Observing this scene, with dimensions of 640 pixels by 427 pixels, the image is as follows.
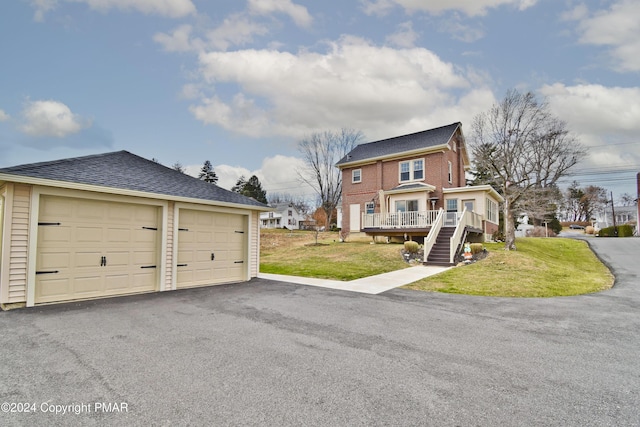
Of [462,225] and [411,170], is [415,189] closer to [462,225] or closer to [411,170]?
[411,170]

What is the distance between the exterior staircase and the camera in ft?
48.1

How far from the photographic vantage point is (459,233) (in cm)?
1639

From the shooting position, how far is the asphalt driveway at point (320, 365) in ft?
8.88

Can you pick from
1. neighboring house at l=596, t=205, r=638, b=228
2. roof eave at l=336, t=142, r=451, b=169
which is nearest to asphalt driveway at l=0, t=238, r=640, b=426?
roof eave at l=336, t=142, r=451, b=169

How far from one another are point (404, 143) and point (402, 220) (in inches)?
288

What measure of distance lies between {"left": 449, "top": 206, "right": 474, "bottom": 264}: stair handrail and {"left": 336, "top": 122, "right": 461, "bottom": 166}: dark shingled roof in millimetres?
6077

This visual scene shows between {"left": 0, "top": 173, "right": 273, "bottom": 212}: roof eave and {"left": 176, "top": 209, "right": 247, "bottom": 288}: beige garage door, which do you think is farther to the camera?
{"left": 176, "top": 209, "right": 247, "bottom": 288}: beige garage door

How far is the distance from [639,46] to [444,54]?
8350mm

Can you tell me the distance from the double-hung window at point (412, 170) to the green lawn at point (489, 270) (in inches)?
260

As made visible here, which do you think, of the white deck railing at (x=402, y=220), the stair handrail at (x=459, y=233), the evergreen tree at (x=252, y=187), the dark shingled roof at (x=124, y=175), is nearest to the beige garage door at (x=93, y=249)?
the dark shingled roof at (x=124, y=175)

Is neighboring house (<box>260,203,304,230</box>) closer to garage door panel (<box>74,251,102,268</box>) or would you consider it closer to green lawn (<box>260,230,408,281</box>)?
green lawn (<box>260,230,408,281</box>)

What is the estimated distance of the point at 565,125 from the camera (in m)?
20.5

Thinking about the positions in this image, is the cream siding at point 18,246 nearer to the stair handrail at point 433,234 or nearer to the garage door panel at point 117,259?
the garage door panel at point 117,259

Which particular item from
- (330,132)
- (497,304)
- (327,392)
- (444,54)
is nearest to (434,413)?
(327,392)
